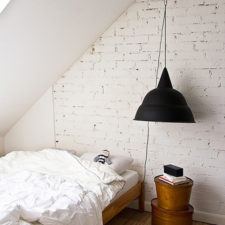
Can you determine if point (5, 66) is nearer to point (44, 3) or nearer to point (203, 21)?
point (44, 3)

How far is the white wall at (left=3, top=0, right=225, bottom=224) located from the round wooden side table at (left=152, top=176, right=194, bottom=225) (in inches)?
16.3

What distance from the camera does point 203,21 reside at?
289 cm

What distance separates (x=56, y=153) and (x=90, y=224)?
1.20m

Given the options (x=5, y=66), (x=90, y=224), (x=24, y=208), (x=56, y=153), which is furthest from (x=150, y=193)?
A: (x=5, y=66)

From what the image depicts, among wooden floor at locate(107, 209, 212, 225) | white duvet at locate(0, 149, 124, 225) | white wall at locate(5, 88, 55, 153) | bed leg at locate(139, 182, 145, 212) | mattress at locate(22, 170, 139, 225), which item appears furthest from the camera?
white wall at locate(5, 88, 55, 153)

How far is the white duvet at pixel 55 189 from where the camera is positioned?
1.81 metres

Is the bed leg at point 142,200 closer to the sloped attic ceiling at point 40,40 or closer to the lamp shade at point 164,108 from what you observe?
the lamp shade at point 164,108

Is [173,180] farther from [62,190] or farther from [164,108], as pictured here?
[62,190]

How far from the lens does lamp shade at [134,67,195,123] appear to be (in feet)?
8.43

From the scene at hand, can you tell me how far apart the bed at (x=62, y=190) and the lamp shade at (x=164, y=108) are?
0.63 meters

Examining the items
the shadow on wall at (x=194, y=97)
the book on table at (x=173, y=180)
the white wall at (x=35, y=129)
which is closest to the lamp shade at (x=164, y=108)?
the shadow on wall at (x=194, y=97)

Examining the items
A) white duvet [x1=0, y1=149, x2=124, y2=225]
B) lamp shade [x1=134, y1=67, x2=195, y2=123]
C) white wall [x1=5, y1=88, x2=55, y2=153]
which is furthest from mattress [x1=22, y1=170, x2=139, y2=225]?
white wall [x1=5, y1=88, x2=55, y2=153]

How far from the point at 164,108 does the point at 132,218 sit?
1285 mm

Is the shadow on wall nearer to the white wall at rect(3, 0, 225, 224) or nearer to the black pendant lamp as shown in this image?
the white wall at rect(3, 0, 225, 224)
